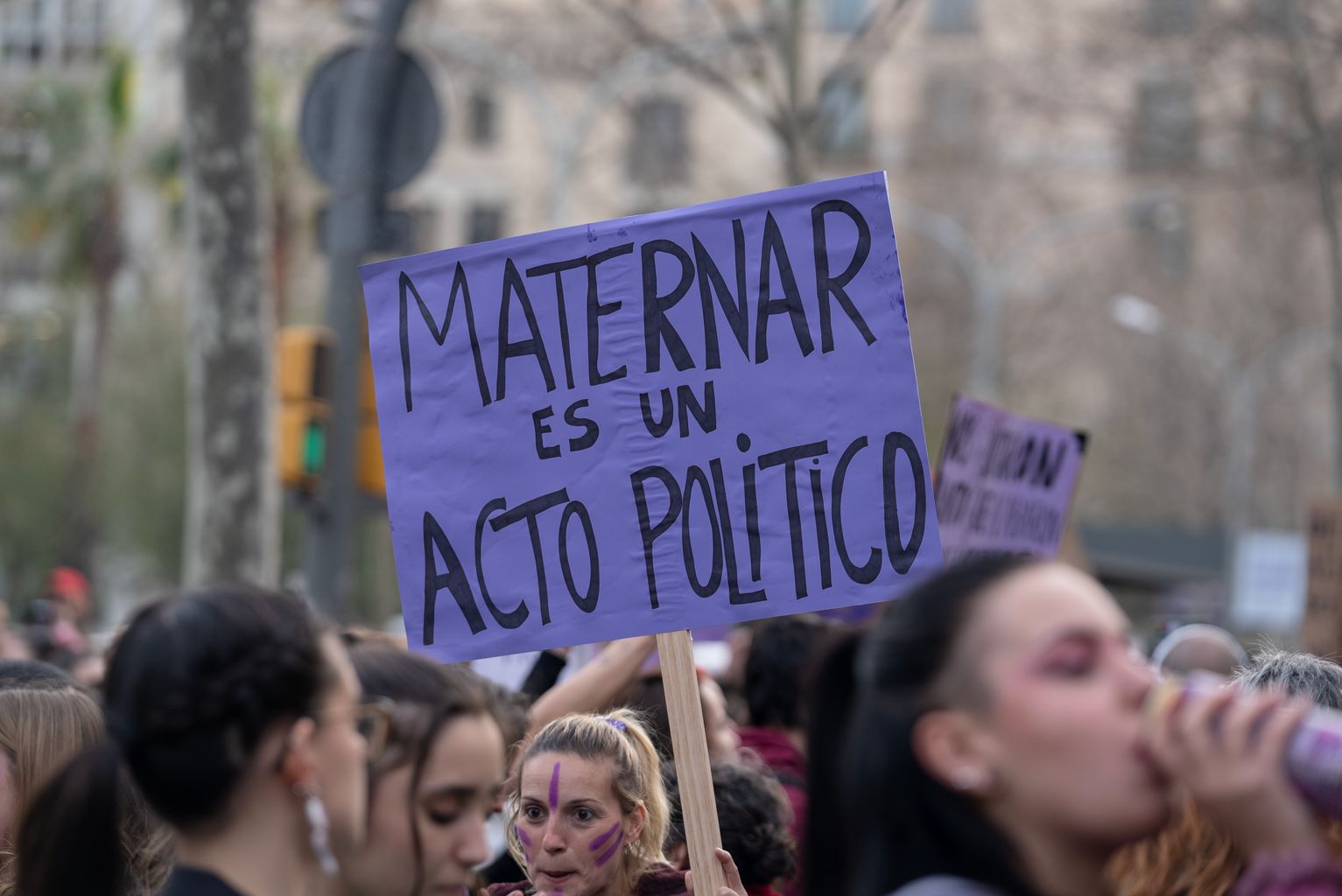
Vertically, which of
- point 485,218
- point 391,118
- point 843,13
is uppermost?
point 843,13

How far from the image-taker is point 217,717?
96.5 inches

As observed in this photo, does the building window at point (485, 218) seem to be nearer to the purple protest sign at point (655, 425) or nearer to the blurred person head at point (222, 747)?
the purple protest sign at point (655, 425)

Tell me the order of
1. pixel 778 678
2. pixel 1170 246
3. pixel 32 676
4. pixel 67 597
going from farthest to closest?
pixel 1170 246
pixel 67 597
pixel 778 678
pixel 32 676

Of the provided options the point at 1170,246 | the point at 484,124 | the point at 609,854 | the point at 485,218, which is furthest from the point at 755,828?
the point at 484,124

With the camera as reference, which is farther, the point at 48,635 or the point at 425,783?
the point at 48,635

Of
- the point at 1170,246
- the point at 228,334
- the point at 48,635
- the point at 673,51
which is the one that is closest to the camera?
the point at 48,635

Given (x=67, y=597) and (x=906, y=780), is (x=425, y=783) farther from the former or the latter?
(x=67, y=597)

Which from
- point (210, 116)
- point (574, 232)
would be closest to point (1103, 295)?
point (210, 116)

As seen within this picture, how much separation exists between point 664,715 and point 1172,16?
1256 cm

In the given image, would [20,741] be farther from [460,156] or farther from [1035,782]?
[460,156]

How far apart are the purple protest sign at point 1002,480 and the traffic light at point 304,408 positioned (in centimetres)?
400

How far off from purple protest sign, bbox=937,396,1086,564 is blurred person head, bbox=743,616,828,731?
560 millimetres

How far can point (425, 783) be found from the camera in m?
2.68

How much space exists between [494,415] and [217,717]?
1.77 meters
